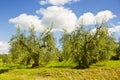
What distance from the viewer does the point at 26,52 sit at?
193 feet

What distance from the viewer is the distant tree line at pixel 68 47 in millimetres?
56000

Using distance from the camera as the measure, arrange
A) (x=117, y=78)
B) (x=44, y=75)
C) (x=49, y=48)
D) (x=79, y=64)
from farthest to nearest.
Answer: (x=49, y=48), (x=79, y=64), (x=117, y=78), (x=44, y=75)

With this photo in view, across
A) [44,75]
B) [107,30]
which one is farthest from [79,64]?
[44,75]

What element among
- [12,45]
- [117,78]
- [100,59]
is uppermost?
[12,45]

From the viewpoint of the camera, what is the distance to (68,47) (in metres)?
57.8

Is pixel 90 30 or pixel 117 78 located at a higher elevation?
pixel 90 30

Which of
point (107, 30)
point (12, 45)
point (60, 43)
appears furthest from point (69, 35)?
point (12, 45)

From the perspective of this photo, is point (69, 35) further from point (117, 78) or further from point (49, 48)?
point (117, 78)

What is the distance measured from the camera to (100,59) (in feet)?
195

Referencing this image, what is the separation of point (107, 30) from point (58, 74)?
63.8 ft

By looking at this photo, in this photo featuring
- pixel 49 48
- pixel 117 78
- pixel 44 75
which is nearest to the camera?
pixel 44 75

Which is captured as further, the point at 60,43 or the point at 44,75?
the point at 60,43

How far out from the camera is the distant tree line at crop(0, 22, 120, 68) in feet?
184

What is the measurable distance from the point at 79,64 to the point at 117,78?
1092cm
